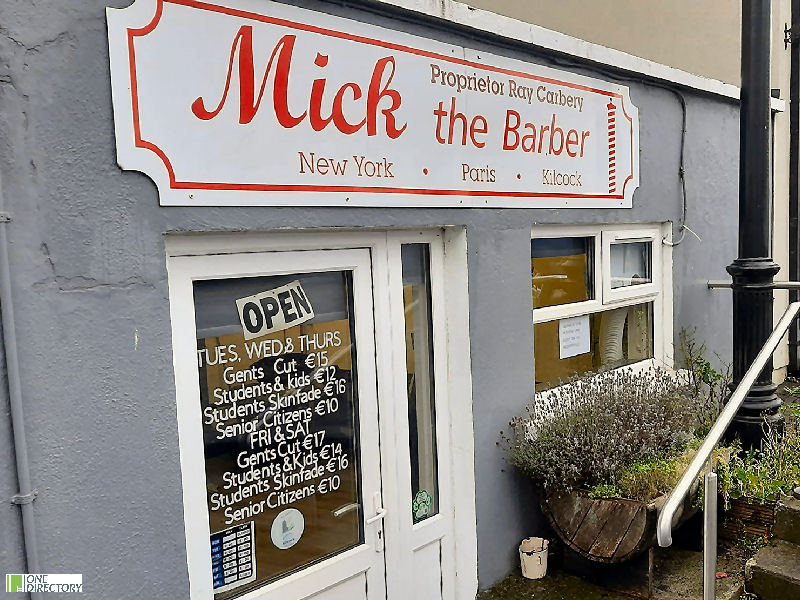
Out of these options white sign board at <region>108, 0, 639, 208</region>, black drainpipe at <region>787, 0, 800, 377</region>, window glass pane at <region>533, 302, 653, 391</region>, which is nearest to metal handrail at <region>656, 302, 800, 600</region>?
window glass pane at <region>533, 302, 653, 391</region>

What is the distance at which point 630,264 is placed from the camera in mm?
5676

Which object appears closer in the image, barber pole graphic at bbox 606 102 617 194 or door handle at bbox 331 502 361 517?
door handle at bbox 331 502 361 517

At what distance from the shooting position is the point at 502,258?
14.2 ft

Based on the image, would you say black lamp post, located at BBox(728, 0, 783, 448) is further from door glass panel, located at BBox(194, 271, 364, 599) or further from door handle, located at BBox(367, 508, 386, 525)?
door glass panel, located at BBox(194, 271, 364, 599)

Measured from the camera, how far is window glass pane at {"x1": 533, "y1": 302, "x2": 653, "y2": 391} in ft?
16.0

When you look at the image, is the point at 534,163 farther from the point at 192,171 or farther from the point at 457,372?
the point at 192,171

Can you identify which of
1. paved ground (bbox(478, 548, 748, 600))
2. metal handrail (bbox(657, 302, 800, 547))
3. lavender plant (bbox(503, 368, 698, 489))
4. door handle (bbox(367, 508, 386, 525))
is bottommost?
paved ground (bbox(478, 548, 748, 600))

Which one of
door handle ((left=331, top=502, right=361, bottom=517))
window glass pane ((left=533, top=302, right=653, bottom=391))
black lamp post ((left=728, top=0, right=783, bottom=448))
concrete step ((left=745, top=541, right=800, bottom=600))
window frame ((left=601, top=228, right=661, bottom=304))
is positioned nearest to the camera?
concrete step ((left=745, top=541, right=800, bottom=600))

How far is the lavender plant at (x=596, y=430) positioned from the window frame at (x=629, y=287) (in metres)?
0.35

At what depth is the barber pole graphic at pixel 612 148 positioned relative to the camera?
5098mm

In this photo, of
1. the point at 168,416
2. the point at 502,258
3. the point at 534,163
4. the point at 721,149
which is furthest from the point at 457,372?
the point at 721,149

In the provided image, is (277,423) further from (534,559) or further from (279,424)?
(534,559)

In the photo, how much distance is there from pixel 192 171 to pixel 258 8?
0.80m

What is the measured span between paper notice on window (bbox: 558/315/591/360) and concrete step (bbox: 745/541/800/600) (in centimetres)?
184
